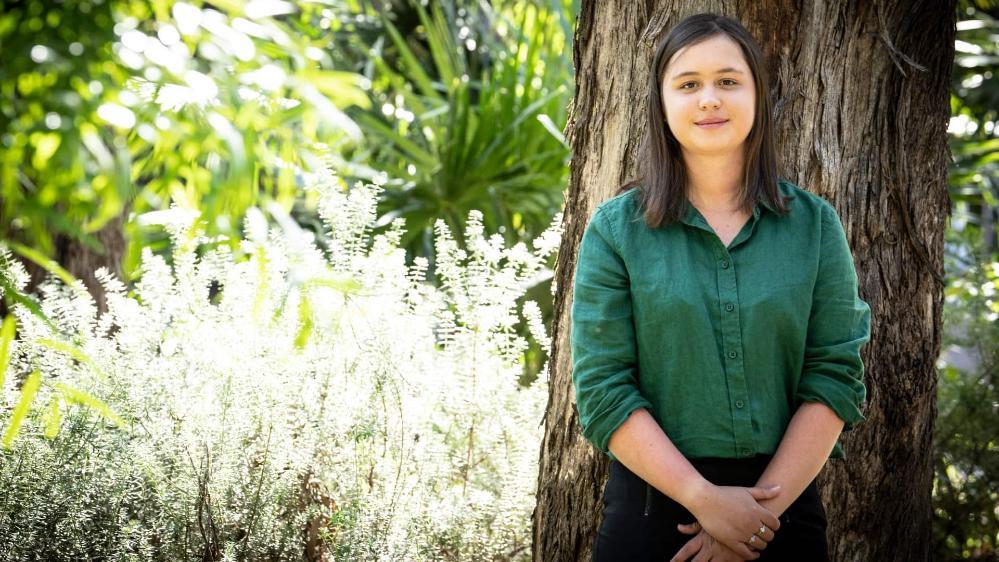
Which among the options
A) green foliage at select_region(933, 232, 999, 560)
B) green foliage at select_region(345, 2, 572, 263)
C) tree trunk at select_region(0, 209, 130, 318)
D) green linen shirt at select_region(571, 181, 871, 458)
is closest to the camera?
green linen shirt at select_region(571, 181, 871, 458)

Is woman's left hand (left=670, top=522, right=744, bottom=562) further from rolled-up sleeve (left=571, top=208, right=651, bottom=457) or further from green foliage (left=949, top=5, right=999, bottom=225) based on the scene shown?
green foliage (left=949, top=5, right=999, bottom=225)

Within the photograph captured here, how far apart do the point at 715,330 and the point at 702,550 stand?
1.46 ft

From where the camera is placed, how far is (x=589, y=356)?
2.00 metres

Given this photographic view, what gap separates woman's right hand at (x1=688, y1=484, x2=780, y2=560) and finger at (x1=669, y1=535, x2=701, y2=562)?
0.04 m

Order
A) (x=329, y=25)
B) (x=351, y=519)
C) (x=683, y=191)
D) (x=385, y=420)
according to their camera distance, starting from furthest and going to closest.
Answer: (x=329, y=25)
(x=385, y=420)
(x=351, y=519)
(x=683, y=191)

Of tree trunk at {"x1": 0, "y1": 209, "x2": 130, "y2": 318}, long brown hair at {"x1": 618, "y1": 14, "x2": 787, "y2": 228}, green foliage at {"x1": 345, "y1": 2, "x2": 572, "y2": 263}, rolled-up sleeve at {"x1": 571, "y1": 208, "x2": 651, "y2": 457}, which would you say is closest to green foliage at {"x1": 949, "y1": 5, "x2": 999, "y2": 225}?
green foliage at {"x1": 345, "y1": 2, "x2": 572, "y2": 263}

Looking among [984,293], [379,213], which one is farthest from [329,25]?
[984,293]

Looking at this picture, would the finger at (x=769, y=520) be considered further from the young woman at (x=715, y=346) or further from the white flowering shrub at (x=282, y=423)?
the white flowering shrub at (x=282, y=423)

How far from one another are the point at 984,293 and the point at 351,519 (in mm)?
3548

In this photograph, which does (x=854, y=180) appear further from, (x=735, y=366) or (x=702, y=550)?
(x=702, y=550)

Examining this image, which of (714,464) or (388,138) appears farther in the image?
(388,138)

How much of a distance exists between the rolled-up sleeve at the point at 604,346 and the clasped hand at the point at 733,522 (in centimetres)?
23

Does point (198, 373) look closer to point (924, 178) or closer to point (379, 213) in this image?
point (924, 178)

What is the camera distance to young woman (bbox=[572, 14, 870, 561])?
194 cm
